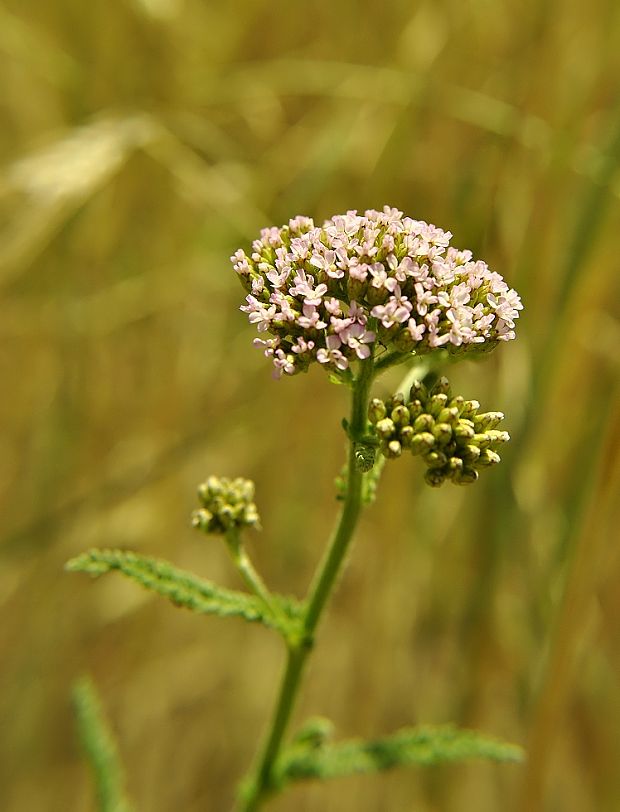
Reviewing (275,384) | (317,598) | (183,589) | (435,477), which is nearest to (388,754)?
(317,598)

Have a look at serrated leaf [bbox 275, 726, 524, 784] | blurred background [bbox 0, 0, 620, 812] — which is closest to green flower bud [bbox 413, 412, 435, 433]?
serrated leaf [bbox 275, 726, 524, 784]

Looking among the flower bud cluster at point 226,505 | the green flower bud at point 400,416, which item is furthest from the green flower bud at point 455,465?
the flower bud cluster at point 226,505

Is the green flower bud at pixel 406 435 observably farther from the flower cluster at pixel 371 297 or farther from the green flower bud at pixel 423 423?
the flower cluster at pixel 371 297

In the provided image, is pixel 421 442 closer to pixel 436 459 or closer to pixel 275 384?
pixel 436 459

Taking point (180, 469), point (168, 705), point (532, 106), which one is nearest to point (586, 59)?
point (532, 106)

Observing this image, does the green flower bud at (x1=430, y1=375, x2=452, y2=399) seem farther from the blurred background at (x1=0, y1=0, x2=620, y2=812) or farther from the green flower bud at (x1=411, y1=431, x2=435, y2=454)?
the blurred background at (x1=0, y1=0, x2=620, y2=812)

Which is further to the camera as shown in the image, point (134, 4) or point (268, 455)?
point (268, 455)

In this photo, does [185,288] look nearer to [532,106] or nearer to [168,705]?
[532,106]
